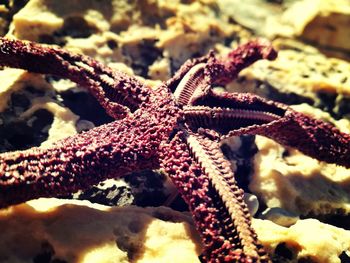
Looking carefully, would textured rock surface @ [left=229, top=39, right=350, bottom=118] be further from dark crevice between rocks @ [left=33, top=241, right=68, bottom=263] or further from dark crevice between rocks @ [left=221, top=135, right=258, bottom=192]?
dark crevice between rocks @ [left=33, top=241, right=68, bottom=263]

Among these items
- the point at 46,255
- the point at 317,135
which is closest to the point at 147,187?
the point at 46,255

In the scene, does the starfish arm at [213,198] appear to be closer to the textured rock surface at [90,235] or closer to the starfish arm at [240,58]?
the textured rock surface at [90,235]

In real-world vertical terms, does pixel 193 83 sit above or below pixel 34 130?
above

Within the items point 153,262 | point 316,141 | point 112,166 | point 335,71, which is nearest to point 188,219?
point 153,262

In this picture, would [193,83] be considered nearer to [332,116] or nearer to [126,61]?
[126,61]

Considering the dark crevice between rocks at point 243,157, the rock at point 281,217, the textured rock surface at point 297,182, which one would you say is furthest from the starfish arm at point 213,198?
the textured rock surface at point 297,182
